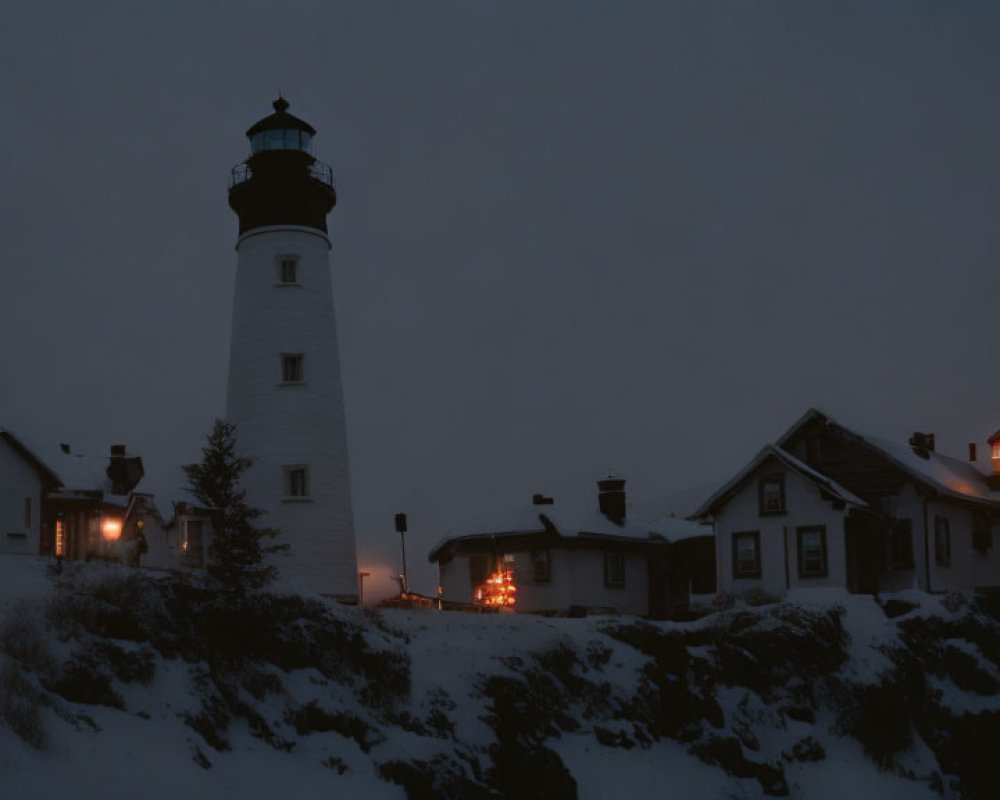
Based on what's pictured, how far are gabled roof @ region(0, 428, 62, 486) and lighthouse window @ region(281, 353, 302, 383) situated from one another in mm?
8767

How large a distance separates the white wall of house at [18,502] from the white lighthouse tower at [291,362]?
715 cm

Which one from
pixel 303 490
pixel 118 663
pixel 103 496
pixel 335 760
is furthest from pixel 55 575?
pixel 103 496

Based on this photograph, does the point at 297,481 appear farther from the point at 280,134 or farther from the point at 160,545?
the point at 280,134

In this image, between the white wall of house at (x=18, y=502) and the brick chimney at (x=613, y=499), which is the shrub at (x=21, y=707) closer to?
the white wall of house at (x=18, y=502)

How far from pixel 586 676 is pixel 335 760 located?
8.76 m

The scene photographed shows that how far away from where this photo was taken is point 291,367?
4075 cm

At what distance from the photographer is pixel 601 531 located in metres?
47.2

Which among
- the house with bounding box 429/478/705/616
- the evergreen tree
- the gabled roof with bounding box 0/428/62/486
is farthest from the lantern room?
the house with bounding box 429/478/705/616

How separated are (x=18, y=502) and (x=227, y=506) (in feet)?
25.0

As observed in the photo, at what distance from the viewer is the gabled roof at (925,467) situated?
134 feet

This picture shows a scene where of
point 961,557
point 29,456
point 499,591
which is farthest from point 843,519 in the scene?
point 29,456

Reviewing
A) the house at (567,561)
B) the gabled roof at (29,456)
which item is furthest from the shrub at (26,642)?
the house at (567,561)

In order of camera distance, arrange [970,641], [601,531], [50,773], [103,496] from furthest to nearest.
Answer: [601,531]
[103,496]
[970,641]
[50,773]

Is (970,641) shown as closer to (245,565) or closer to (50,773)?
(245,565)
